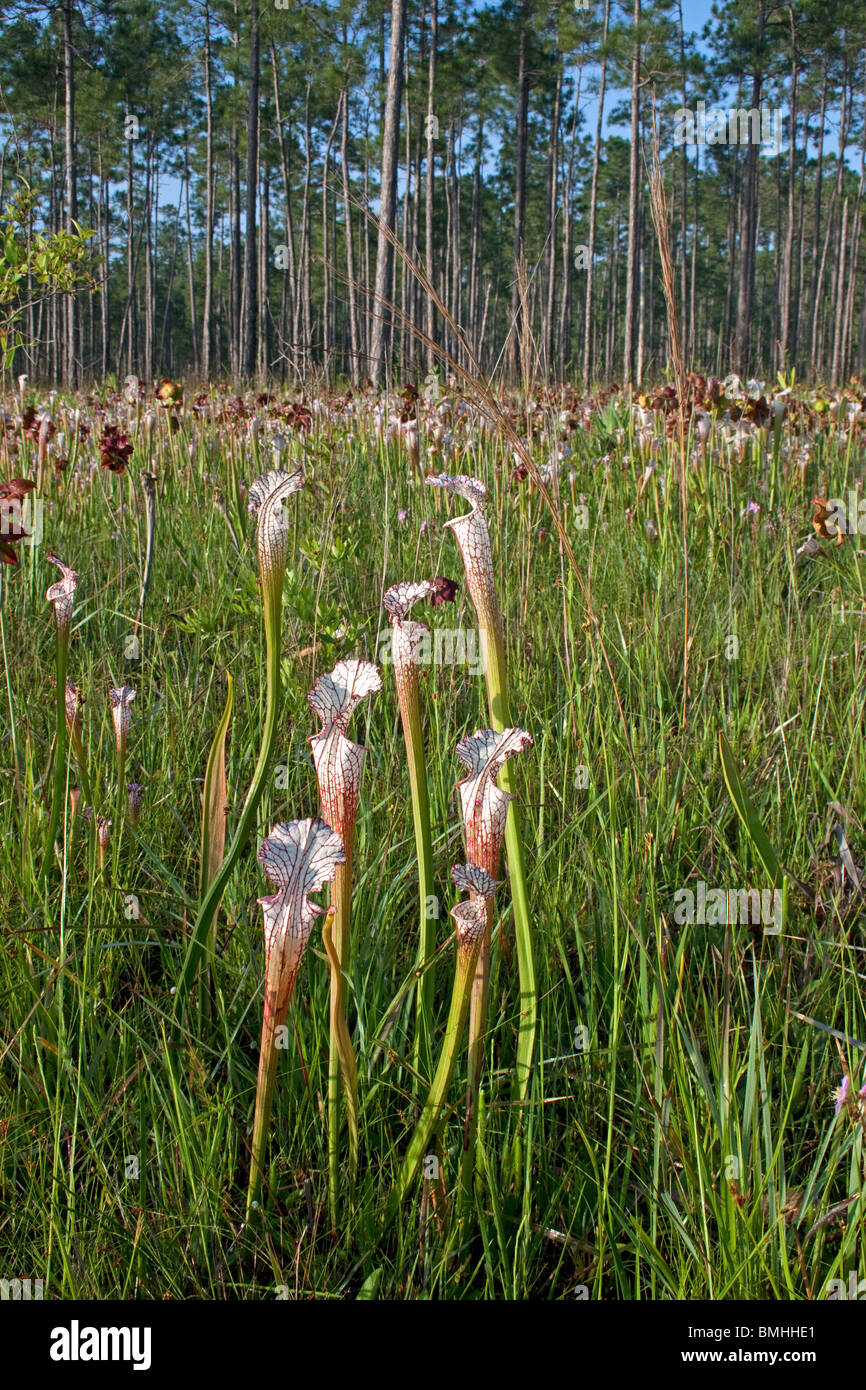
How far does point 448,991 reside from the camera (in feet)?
4.34

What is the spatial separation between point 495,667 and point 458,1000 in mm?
326

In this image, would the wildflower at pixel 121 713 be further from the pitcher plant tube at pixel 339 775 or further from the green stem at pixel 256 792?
the pitcher plant tube at pixel 339 775

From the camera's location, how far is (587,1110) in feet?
3.27

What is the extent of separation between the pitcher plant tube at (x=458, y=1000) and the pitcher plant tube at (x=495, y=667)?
83 millimetres

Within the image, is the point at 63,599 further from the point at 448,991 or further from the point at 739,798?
the point at 739,798

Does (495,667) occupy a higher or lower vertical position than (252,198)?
lower

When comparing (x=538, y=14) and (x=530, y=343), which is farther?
(x=538, y=14)

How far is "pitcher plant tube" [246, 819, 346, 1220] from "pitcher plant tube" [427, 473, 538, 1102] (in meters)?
0.22

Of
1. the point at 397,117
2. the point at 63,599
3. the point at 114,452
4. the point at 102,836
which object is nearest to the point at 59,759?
the point at 102,836

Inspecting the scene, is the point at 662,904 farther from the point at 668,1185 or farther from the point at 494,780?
the point at 494,780

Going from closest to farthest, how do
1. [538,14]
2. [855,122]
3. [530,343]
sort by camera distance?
1. [530,343]
2. [538,14]
3. [855,122]

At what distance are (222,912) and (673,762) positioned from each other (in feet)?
3.05

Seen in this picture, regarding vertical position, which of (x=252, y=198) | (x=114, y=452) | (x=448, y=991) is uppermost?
(x=252, y=198)
